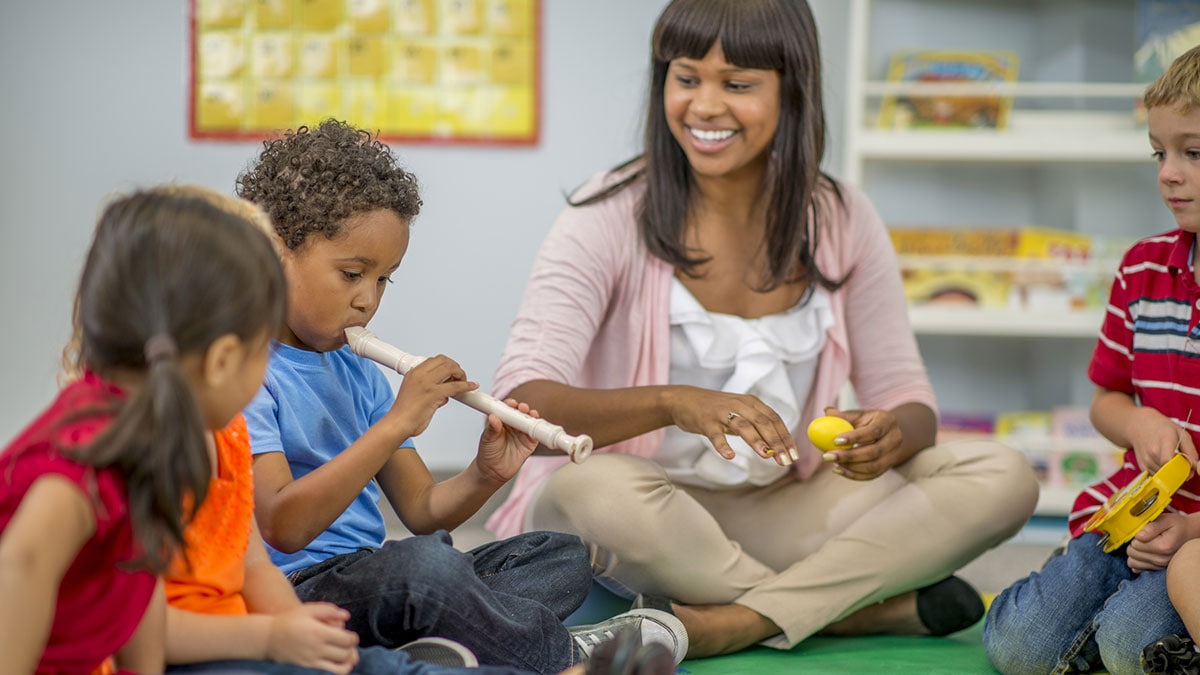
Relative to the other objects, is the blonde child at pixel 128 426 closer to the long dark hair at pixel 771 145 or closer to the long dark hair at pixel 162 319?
the long dark hair at pixel 162 319

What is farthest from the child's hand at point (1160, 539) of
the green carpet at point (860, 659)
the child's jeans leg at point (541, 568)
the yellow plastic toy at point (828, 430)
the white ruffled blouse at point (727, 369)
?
the child's jeans leg at point (541, 568)

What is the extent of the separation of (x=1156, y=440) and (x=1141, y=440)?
0.02 m

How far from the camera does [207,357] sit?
817 mm

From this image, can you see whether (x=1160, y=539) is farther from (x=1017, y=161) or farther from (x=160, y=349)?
(x=1017, y=161)

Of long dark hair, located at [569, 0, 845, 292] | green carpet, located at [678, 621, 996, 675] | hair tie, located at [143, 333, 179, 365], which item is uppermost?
long dark hair, located at [569, 0, 845, 292]

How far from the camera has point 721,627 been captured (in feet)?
4.58

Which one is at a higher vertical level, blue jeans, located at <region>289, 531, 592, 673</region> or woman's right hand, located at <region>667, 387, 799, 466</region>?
woman's right hand, located at <region>667, 387, 799, 466</region>

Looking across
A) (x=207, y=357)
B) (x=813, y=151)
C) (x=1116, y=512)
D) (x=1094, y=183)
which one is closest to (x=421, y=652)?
(x=207, y=357)

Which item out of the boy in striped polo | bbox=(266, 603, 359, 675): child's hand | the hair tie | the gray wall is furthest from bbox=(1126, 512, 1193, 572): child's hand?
the gray wall

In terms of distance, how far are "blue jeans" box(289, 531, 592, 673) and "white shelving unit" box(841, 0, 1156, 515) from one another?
1.39 meters

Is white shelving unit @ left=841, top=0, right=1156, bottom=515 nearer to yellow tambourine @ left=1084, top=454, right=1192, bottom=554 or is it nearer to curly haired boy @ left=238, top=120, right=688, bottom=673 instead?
yellow tambourine @ left=1084, top=454, right=1192, bottom=554

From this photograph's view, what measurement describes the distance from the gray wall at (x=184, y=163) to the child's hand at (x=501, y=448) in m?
1.56

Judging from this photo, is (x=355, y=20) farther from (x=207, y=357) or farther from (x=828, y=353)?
(x=207, y=357)

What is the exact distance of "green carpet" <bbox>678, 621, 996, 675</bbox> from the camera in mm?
1356
